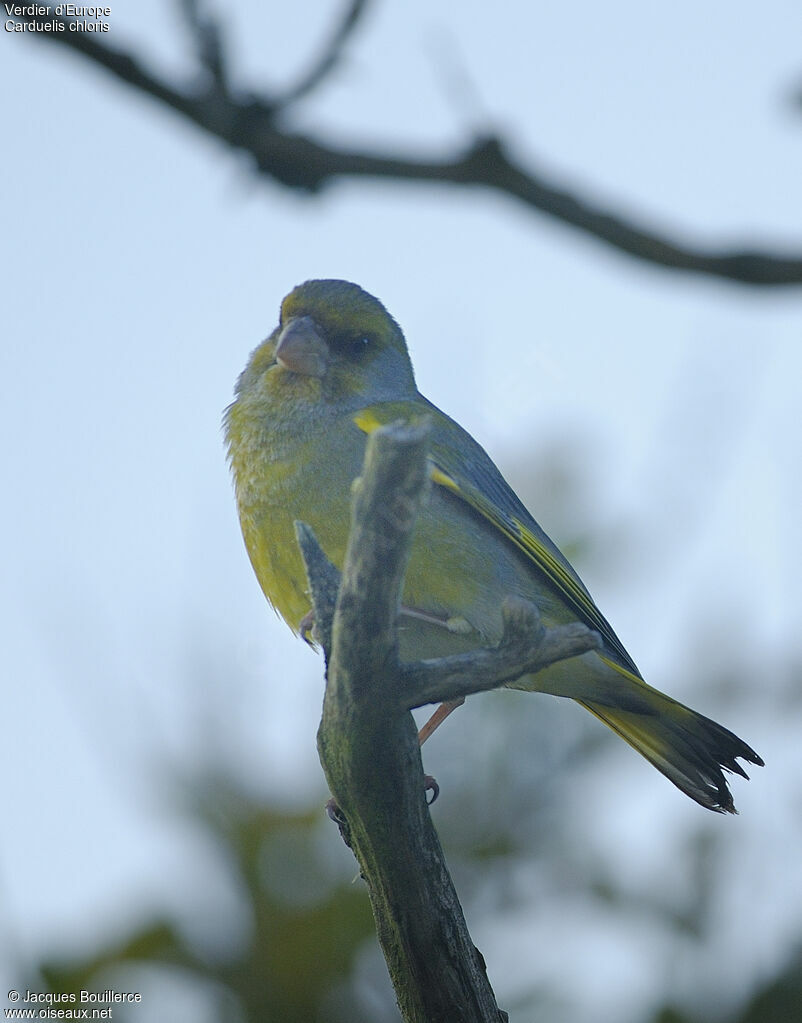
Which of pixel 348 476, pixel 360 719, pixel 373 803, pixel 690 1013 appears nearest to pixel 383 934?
pixel 373 803

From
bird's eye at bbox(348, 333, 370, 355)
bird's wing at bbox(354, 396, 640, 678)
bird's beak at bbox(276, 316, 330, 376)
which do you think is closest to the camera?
bird's wing at bbox(354, 396, 640, 678)

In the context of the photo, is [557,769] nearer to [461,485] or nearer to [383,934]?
[461,485]

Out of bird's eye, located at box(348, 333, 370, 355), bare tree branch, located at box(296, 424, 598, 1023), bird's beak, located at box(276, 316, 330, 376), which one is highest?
bird's eye, located at box(348, 333, 370, 355)

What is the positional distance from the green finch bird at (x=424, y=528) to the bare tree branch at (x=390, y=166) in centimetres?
196

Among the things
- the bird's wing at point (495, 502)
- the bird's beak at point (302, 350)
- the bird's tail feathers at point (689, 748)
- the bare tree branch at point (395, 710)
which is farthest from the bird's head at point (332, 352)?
the bare tree branch at point (395, 710)

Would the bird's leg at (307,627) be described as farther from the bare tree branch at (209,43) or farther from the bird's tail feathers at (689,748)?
the bare tree branch at (209,43)

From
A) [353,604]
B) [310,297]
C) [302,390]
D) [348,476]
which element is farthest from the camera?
[310,297]

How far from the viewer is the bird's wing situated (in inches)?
187

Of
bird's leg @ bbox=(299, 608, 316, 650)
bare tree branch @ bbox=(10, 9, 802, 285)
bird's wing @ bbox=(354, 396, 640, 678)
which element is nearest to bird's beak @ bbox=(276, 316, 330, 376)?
bird's wing @ bbox=(354, 396, 640, 678)

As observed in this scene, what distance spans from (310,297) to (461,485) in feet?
3.66

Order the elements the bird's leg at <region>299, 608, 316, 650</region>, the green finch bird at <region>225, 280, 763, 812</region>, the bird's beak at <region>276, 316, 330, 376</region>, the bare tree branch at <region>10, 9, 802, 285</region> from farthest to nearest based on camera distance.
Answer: the bird's beak at <region>276, 316, 330, 376</region> → the green finch bird at <region>225, 280, 763, 812</region> → the bird's leg at <region>299, 608, 316, 650</region> → the bare tree branch at <region>10, 9, 802, 285</region>

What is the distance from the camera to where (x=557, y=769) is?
6582mm

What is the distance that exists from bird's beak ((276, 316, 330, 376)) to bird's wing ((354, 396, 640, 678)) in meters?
0.29

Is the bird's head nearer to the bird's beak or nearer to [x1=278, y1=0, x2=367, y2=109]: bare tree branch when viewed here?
the bird's beak
